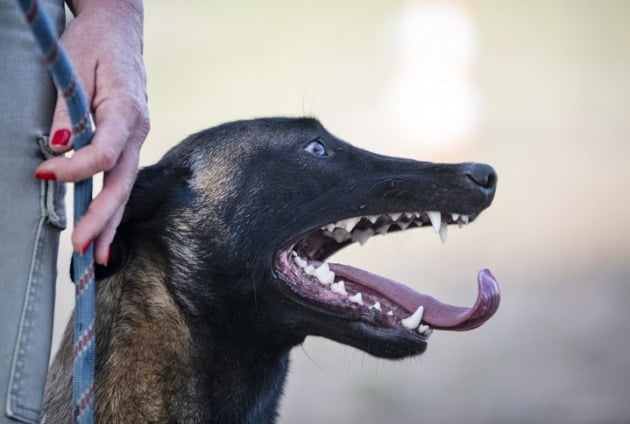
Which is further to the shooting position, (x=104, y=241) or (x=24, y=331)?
(x=104, y=241)

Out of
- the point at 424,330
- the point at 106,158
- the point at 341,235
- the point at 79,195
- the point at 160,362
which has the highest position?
the point at 106,158

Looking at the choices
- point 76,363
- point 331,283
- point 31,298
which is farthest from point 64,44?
point 331,283

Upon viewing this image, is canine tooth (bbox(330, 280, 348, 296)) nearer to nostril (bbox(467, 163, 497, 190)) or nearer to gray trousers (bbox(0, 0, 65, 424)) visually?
nostril (bbox(467, 163, 497, 190))

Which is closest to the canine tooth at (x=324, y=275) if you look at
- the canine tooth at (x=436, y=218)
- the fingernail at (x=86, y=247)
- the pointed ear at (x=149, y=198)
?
the canine tooth at (x=436, y=218)

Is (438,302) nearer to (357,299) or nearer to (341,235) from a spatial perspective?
(357,299)

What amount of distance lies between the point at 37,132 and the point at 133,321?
1.03 meters

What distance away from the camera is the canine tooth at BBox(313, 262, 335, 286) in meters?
3.22

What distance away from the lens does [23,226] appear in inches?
84.1

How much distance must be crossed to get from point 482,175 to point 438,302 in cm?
47

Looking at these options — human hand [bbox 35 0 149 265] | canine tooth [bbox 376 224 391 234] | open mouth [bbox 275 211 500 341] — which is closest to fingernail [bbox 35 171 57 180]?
human hand [bbox 35 0 149 265]

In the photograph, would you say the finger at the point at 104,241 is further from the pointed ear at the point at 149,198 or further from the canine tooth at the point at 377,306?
the canine tooth at the point at 377,306

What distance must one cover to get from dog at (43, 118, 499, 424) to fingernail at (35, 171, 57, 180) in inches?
31.8

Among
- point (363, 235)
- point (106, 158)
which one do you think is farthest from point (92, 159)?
point (363, 235)

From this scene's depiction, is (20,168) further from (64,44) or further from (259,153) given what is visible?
(259,153)
